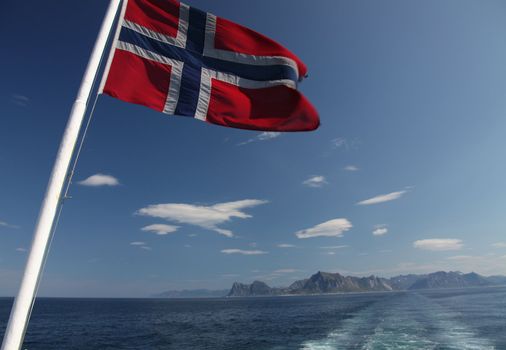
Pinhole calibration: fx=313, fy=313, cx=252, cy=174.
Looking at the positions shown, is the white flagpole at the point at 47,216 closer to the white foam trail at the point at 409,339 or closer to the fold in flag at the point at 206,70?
the fold in flag at the point at 206,70

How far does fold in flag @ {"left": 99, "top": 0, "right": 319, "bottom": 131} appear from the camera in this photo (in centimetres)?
578

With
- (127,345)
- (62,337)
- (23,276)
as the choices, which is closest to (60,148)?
(23,276)

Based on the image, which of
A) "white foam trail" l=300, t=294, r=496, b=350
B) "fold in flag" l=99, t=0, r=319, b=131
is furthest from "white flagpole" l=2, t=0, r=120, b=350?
"white foam trail" l=300, t=294, r=496, b=350

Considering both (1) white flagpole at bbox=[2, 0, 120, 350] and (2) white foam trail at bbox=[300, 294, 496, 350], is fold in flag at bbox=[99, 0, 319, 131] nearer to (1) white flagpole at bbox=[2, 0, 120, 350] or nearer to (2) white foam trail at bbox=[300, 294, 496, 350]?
(1) white flagpole at bbox=[2, 0, 120, 350]

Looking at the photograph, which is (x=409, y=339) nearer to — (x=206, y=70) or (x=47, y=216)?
(x=206, y=70)

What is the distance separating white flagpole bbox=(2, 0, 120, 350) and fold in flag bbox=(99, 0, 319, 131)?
1.44m

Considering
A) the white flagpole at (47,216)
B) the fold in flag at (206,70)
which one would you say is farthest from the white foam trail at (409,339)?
the white flagpole at (47,216)

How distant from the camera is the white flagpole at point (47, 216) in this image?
3.28m

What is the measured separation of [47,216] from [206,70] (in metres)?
4.17

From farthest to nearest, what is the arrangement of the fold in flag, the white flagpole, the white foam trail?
the white foam trail → the fold in flag → the white flagpole

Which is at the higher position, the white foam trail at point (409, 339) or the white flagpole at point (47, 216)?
the white flagpole at point (47, 216)

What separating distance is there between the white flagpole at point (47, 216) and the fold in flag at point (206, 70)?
144 cm

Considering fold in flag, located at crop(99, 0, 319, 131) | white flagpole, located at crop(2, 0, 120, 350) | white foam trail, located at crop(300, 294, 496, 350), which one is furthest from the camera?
white foam trail, located at crop(300, 294, 496, 350)

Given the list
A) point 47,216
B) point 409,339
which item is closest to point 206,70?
point 47,216
